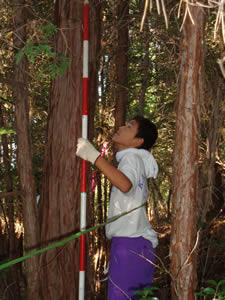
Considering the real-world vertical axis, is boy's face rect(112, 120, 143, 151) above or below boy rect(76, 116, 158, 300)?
above

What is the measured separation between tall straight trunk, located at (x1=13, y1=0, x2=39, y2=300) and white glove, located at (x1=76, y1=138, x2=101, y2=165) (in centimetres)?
55

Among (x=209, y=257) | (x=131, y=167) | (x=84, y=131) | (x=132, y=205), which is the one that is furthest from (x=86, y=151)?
(x=209, y=257)

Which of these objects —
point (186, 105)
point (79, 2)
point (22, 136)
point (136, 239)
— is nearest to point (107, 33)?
point (79, 2)

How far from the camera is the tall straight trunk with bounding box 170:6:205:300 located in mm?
2252

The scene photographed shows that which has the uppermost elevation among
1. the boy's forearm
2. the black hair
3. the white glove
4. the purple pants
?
the black hair

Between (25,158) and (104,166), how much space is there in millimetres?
869

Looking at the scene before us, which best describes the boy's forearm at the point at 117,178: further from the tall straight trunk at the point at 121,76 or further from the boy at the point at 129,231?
the tall straight trunk at the point at 121,76

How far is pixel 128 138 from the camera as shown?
3.10 metres

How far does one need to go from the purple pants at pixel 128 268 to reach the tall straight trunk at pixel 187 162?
0.51 m

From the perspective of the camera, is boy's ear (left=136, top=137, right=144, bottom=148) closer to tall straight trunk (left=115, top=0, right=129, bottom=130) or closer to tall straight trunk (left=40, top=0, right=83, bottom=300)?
tall straight trunk (left=40, top=0, right=83, bottom=300)

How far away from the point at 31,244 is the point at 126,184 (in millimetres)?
1087

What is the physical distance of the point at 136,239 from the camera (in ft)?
9.53

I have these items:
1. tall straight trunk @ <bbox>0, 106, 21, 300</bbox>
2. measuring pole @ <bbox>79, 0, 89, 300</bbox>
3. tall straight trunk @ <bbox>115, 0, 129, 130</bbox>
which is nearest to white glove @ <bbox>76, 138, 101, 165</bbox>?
measuring pole @ <bbox>79, 0, 89, 300</bbox>

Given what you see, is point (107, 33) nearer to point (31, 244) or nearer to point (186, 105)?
point (186, 105)
